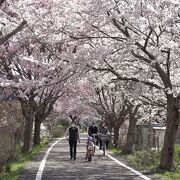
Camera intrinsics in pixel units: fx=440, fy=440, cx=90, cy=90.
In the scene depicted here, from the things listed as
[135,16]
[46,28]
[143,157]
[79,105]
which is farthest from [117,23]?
[79,105]

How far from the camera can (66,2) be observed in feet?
44.5

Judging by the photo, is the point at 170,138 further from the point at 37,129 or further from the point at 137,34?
the point at 37,129

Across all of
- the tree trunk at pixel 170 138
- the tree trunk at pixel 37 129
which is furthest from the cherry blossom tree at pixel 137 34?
the tree trunk at pixel 37 129

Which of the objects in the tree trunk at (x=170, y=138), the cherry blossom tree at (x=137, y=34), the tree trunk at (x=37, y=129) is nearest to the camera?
the cherry blossom tree at (x=137, y=34)

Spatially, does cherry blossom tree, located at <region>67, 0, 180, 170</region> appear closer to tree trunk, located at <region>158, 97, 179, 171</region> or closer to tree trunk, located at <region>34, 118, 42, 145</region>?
tree trunk, located at <region>158, 97, 179, 171</region>

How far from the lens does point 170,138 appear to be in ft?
51.5

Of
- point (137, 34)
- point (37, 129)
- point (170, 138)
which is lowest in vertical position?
point (170, 138)

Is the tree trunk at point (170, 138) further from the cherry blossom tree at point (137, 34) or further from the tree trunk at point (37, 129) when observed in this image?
the tree trunk at point (37, 129)

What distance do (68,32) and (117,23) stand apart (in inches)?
62.0

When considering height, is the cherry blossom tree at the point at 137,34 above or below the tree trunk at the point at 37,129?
above

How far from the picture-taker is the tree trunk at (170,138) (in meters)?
15.5

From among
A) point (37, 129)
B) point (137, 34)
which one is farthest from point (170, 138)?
point (37, 129)

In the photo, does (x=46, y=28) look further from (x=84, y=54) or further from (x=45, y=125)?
(x=45, y=125)

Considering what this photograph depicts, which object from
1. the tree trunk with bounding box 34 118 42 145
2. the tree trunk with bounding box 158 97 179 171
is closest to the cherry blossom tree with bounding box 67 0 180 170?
the tree trunk with bounding box 158 97 179 171
